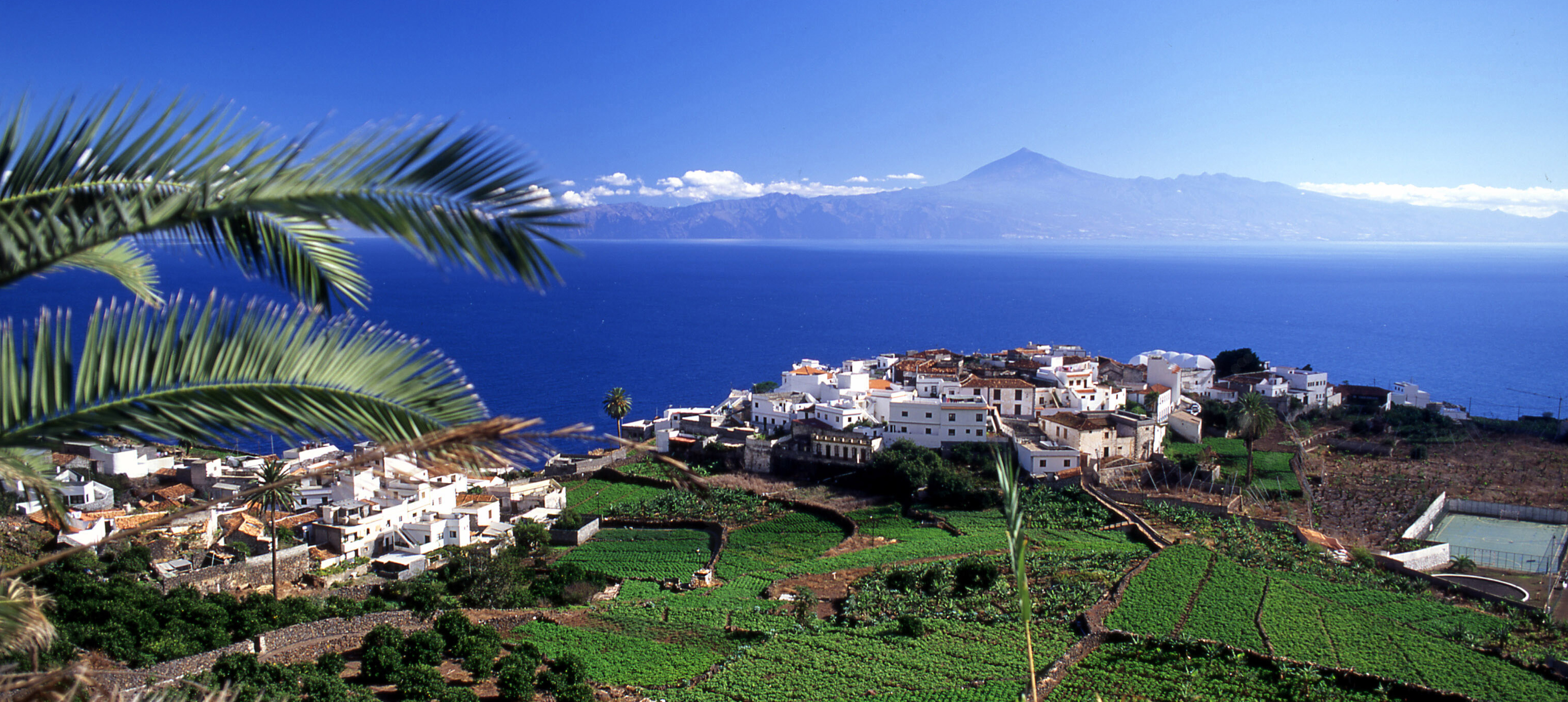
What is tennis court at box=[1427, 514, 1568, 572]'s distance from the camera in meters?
23.3

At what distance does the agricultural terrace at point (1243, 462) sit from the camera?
30.4 metres

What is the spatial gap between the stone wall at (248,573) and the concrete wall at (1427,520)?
30.5 meters

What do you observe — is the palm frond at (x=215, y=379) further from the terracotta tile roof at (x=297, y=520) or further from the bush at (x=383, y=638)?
the terracotta tile roof at (x=297, y=520)

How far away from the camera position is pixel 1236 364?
5078 centimetres

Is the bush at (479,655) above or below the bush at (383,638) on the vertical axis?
below

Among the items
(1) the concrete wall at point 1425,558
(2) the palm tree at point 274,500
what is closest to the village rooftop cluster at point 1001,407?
(1) the concrete wall at point 1425,558

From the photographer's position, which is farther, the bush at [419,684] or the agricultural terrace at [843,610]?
the agricultural terrace at [843,610]

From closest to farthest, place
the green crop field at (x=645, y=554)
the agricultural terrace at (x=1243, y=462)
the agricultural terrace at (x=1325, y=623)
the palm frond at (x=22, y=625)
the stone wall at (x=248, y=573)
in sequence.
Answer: the palm frond at (x=22, y=625) → the agricultural terrace at (x=1325, y=623) → the stone wall at (x=248, y=573) → the green crop field at (x=645, y=554) → the agricultural terrace at (x=1243, y=462)

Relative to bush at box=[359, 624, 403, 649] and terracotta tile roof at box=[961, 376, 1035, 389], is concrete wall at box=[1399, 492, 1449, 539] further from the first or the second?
bush at box=[359, 624, 403, 649]

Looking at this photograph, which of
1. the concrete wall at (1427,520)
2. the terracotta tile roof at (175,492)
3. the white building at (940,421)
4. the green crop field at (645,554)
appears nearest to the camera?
the concrete wall at (1427,520)

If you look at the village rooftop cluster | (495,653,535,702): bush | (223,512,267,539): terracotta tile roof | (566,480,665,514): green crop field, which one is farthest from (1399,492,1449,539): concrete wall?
(223,512,267,539): terracotta tile roof

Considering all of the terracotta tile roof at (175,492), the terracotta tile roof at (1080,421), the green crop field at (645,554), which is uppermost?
the terracotta tile roof at (1080,421)

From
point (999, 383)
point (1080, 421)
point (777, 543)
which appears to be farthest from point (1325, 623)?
point (999, 383)

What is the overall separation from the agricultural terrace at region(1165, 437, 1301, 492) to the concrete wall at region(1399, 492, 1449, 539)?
3550 millimetres
